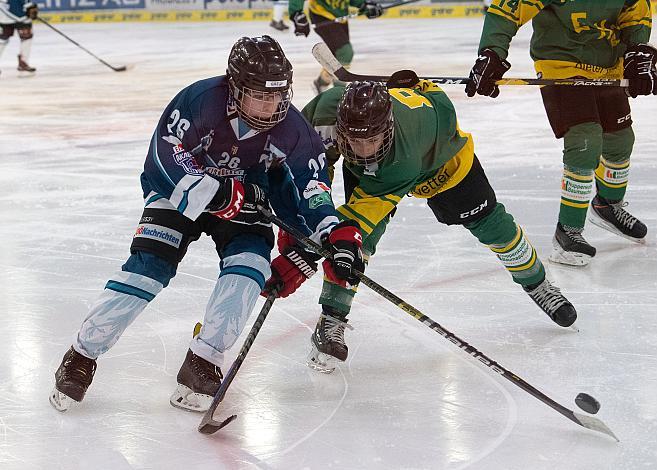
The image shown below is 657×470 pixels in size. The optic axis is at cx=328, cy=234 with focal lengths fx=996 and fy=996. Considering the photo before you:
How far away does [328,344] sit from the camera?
2590 millimetres

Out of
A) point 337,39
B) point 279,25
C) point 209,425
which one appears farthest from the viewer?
point 279,25

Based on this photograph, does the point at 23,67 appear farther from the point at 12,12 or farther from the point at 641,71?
the point at 641,71

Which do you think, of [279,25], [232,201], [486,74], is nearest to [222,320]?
[232,201]

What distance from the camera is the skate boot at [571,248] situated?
347 cm

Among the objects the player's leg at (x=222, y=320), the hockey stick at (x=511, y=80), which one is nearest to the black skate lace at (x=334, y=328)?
the player's leg at (x=222, y=320)

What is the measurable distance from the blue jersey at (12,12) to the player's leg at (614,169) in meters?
6.99

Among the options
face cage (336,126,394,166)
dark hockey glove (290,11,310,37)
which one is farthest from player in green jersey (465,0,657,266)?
dark hockey glove (290,11,310,37)

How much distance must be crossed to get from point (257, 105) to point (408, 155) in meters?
0.44

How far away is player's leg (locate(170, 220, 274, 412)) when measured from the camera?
7.49ft

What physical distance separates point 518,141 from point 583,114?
2.05 m

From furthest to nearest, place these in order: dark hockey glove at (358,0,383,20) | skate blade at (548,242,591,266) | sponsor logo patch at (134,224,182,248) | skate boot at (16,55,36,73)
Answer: skate boot at (16,55,36,73) → dark hockey glove at (358,0,383,20) → skate blade at (548,242,591,266) → sponsor logo patch at (134,224,182,248)

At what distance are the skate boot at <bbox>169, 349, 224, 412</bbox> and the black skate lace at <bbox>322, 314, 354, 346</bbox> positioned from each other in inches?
14.9

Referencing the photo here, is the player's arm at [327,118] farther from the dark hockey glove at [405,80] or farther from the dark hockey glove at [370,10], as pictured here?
the dark hockey glove at [370,10]

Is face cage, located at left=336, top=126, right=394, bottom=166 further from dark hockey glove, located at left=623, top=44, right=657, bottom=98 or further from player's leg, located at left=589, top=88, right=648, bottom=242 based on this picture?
player's leg, located at left=589, top=88, right=648, bottom=242
